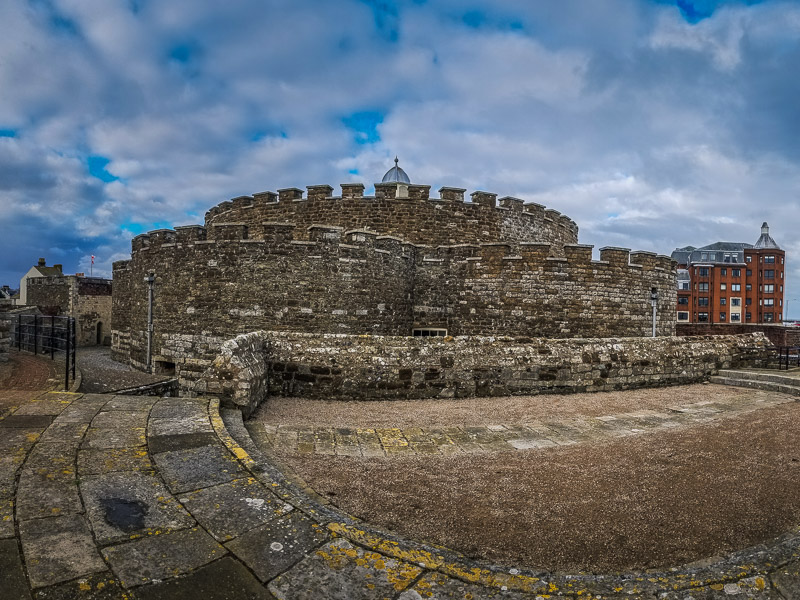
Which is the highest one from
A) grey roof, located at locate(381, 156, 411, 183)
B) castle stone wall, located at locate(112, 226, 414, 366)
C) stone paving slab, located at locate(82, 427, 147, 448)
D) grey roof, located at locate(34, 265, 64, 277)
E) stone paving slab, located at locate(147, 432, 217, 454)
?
grey roof, located at locate(381, 156, 411, 183)

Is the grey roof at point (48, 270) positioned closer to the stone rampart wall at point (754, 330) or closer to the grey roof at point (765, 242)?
the stone rampart wall at point (754, 330)

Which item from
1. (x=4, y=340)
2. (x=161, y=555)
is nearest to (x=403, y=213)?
(x=4, y=340)

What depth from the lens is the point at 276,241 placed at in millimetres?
14000

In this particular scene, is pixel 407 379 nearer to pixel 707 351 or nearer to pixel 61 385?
pixel 61 385

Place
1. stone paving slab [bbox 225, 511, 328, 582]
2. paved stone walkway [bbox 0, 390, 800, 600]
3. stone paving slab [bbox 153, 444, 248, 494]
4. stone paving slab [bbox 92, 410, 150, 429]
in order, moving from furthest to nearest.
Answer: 1. stone paving slab [bbox 92, 410, 150, 429]
2. stone paving slab [bbox 153, 444, 248, 494]
3. stone paving slab [bbox 225, 511, 328, 582]
4. paved stone walkway [bbox 0, 390, 800, 600]

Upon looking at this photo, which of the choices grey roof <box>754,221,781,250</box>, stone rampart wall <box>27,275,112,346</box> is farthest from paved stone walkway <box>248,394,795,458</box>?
grey roof <box>754,221,781,250</box>

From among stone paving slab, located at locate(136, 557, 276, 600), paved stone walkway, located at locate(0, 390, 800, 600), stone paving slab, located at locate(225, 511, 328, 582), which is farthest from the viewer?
stone paving slab, located at locate(225, 511, 328, 582)

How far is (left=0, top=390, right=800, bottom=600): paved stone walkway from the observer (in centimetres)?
257

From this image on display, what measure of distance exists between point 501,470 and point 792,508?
9.27ft

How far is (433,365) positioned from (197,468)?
18.7ft

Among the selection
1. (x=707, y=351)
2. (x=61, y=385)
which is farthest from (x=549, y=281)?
(x=61, y=385)

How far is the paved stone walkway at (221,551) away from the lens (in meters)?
2.57

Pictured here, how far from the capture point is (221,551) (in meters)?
2.89

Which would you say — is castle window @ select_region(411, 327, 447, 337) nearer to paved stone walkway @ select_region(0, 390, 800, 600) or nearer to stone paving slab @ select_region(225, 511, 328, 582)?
paved stone walkway @ select_region(0, 390, 800, 600)
